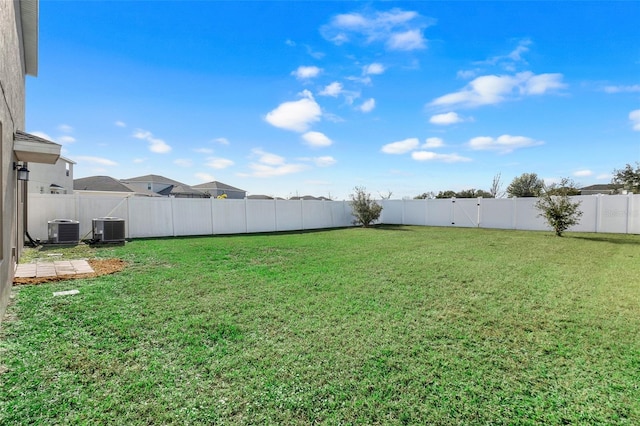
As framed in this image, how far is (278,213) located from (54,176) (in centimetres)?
1976

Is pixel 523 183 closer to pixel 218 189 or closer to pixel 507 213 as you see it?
pixel 507 213

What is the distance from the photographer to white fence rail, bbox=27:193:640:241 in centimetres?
1090

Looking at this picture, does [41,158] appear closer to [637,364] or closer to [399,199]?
[637,364]

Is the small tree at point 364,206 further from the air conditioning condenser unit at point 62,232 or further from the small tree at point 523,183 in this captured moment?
the small tree at point 523,183

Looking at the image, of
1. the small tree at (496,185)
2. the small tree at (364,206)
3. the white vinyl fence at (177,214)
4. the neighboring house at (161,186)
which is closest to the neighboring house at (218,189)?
the neighboring house at (161,186)

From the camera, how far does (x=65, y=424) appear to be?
5.91 feet

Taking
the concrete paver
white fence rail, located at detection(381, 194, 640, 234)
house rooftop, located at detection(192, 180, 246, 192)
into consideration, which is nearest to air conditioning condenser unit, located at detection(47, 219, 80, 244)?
the concrete paver

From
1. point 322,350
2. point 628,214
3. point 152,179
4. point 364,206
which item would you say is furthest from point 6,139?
point 152,179

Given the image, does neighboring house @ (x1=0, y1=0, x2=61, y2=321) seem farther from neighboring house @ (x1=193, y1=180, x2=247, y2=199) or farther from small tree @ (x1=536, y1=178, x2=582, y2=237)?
neighboring house @ (x1=193, y1=180, x2=247, y2=199)

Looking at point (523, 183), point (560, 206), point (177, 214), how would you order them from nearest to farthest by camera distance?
1. point (177, 214)
2. point (560, 206)
3. point (523, 183)

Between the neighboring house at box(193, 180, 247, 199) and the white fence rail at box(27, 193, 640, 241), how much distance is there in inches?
1033

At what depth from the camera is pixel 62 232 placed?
9484 mm

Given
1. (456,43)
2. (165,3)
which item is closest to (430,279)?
(456,43)

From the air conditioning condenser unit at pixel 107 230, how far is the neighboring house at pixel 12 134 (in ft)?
5.95
